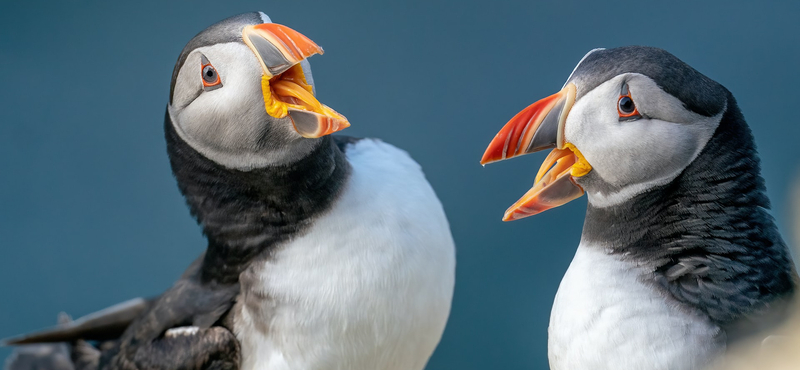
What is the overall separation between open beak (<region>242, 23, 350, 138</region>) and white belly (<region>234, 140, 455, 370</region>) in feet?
1.01

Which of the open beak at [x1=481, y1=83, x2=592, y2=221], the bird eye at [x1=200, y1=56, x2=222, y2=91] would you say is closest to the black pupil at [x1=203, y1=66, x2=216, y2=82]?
the bird eye at [x1=200, y1=56, x2=222, y2=91]

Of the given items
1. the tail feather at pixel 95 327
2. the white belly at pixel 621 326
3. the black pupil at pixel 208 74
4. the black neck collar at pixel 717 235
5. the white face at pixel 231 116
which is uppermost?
the black pupil at pixel 208 74

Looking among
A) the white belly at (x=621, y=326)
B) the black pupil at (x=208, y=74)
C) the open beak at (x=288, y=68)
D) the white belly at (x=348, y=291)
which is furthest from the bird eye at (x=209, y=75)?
the white belly at (x=621, y=326)

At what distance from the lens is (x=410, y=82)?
3490mm

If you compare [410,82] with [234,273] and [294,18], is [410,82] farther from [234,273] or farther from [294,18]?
[234,273]

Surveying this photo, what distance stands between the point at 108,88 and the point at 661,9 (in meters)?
2.47

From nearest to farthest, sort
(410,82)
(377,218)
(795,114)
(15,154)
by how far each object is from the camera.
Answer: (377,218) < (795,114) < (410,82) < (15,154)

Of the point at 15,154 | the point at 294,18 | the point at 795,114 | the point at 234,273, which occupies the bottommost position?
the point at 795,114

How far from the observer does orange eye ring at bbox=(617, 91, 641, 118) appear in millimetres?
1593

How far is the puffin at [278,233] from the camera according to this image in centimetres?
188

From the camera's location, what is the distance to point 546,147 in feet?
5.62

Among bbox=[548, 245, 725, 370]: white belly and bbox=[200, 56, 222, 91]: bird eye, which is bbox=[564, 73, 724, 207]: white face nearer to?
bbox=[548, 245, 725, 370]: white belly

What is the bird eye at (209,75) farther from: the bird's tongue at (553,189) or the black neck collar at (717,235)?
Result: the black neck collar at (717,235)

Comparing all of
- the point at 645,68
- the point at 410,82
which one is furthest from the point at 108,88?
the point at 645,68
